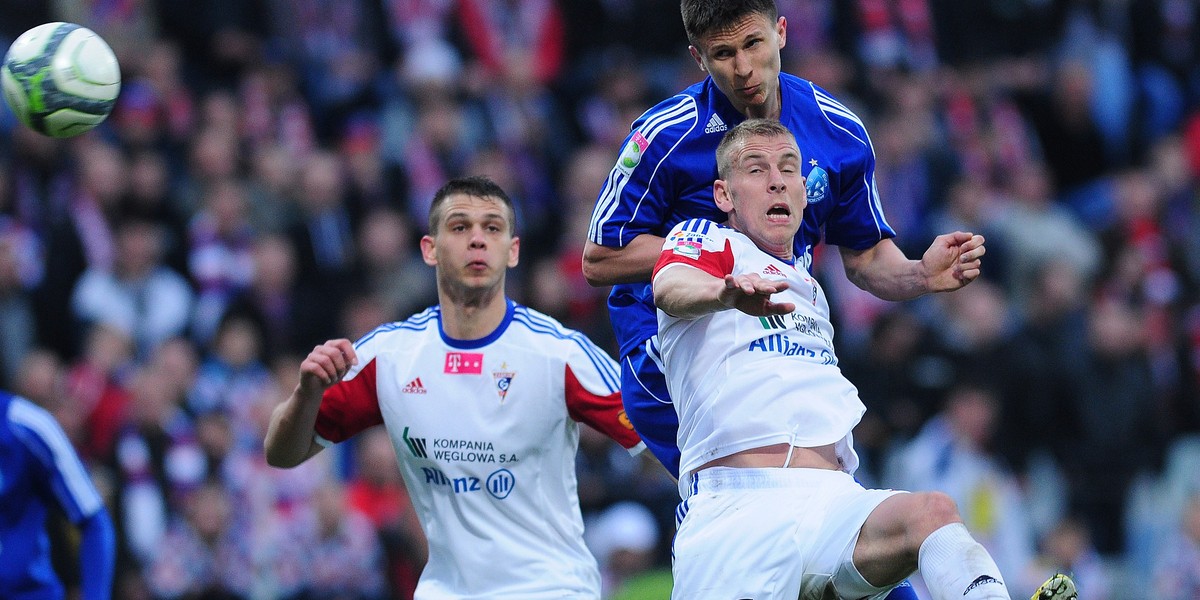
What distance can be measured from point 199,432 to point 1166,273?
9153 millimetres

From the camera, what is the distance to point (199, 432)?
11273mm

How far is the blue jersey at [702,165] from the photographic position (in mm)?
6406

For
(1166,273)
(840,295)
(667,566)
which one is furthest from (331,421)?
(1166,273)

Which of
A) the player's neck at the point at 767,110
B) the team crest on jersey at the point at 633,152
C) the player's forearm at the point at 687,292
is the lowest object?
the player's forearm at the point at 687,292

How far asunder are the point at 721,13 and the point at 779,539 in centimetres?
207

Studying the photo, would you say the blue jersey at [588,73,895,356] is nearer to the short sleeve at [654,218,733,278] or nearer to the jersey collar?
the short sleeve at [654,218,733,278]

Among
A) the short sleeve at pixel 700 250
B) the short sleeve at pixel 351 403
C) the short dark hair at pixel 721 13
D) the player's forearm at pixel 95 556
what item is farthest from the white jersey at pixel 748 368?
the player's forearm at pixel 95 556

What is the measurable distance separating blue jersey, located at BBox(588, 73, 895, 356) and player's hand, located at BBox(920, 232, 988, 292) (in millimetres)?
479

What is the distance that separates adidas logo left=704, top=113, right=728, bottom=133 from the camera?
21.1 feet

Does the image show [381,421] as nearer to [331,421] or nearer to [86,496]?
[331,421]

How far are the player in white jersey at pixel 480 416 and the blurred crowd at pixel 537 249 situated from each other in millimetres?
2572

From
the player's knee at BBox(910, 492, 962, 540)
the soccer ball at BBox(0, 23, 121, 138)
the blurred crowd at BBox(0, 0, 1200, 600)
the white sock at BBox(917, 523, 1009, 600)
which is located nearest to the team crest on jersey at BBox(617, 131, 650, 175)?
the player's knee at BBox(910, 492, 962, 540)

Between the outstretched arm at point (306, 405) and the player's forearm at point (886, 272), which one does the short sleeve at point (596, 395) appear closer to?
the outstretched arm at point (306, 405)

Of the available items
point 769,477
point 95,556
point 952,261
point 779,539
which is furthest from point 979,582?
point 95,556
